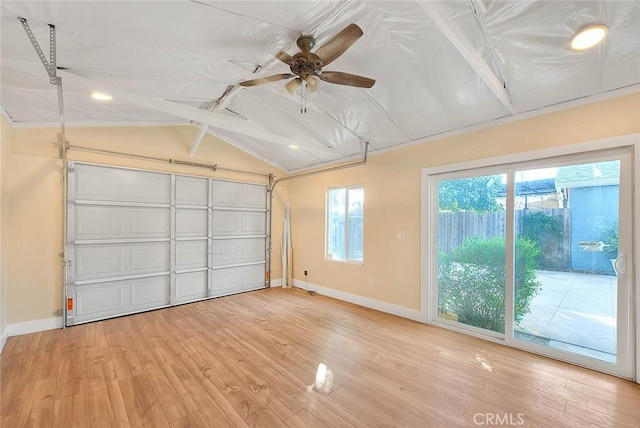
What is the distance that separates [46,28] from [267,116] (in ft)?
7.89

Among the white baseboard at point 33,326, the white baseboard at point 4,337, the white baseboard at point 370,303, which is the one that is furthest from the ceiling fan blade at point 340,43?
the white baseboard at point 33,326

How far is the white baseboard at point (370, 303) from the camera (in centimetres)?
382

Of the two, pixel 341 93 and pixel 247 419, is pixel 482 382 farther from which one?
pixel 341 93

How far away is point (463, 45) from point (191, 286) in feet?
16.8

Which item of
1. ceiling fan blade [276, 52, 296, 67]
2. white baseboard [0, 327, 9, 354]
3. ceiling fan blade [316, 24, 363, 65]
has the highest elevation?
ceiling fan blade [316, 24, 363, 65]

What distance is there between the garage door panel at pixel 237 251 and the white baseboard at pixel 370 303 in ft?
3.86

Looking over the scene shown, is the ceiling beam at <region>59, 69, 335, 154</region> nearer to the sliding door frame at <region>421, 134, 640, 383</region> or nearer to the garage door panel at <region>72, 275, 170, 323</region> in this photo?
the sliding door frame at <region>421, 134, 640, 383</region>

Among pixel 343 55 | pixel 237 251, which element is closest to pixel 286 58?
pixel 343 55

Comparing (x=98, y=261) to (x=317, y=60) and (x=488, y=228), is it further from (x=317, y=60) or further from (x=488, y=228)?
(x=488, y=228)

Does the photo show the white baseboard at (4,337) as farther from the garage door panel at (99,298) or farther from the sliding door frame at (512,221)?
the sliding door frame at (512,221)

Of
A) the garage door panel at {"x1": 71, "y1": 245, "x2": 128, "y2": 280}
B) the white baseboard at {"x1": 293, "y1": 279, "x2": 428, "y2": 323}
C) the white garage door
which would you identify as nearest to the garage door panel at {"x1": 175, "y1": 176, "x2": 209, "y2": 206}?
the white garage door

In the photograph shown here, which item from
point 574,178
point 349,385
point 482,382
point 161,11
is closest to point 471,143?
point 574,178

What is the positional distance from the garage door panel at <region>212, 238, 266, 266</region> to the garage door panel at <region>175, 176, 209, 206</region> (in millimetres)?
871

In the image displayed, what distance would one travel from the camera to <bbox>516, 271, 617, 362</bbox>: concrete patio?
8.27 ft
